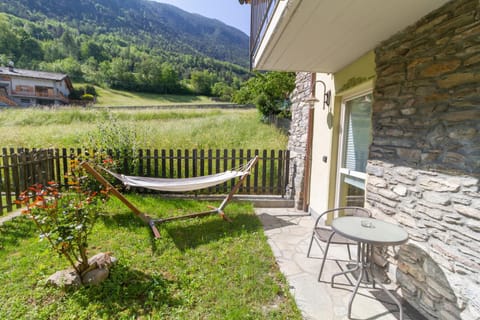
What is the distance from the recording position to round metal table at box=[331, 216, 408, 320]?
175 cm

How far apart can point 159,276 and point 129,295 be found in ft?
1.02

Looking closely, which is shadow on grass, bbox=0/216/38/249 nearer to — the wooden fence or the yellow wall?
the wooden fence

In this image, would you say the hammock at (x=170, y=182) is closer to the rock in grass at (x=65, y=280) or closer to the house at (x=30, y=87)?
the rock in grass at (x=65, y=280)

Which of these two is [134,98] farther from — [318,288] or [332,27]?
[318,288]

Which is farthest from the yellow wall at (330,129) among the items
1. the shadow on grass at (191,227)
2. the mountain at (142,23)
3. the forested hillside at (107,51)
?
the mountain at (142,23)

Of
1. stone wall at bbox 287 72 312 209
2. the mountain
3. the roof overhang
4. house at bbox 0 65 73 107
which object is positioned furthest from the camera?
the mountain

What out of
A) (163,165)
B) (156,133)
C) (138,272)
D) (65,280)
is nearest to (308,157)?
(163,165)

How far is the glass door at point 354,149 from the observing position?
293 cm

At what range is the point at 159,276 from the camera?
2.29 m

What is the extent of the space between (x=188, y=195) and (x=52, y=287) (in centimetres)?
285

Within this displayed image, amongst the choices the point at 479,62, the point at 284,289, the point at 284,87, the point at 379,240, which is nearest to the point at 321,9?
the point at 479,62

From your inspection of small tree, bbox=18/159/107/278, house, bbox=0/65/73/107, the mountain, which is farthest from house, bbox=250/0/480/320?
the mountain

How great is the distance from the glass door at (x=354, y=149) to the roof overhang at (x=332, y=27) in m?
0.64

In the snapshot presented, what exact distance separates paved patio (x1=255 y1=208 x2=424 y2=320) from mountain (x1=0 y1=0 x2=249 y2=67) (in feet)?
276
